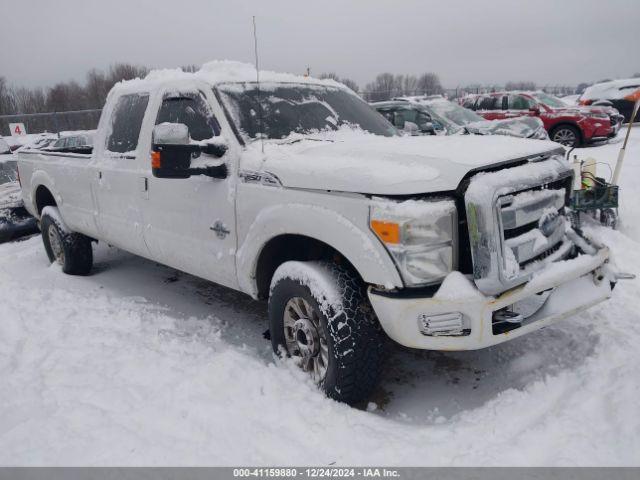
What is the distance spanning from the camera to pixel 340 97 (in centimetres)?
448

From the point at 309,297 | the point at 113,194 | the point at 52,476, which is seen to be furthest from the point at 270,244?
the point at 113,194

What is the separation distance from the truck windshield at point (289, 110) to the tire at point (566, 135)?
34.8 ft

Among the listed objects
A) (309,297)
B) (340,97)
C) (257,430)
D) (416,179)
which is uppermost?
(340,97)

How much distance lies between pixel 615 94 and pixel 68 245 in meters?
18.6

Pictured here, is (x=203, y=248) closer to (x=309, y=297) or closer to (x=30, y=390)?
(x=309, y=297)

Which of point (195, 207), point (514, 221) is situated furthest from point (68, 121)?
point (514, 221)

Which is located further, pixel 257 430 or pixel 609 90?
pixel 609 90

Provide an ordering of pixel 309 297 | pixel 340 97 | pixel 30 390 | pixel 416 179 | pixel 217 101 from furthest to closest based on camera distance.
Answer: pixel 340 97 → pixel 217 101 → pixel 30 390 → pixel 309 297 → pixel 416 179

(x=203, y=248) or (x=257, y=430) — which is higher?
(x=203, y=248)

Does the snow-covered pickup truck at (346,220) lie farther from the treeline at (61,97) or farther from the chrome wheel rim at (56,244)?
the treeline at (61,97)

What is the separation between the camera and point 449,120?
10.1 m

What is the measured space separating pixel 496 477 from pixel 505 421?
1.51ft

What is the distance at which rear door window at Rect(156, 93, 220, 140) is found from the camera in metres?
3.74

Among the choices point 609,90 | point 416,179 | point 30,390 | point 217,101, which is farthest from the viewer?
point 609,90
